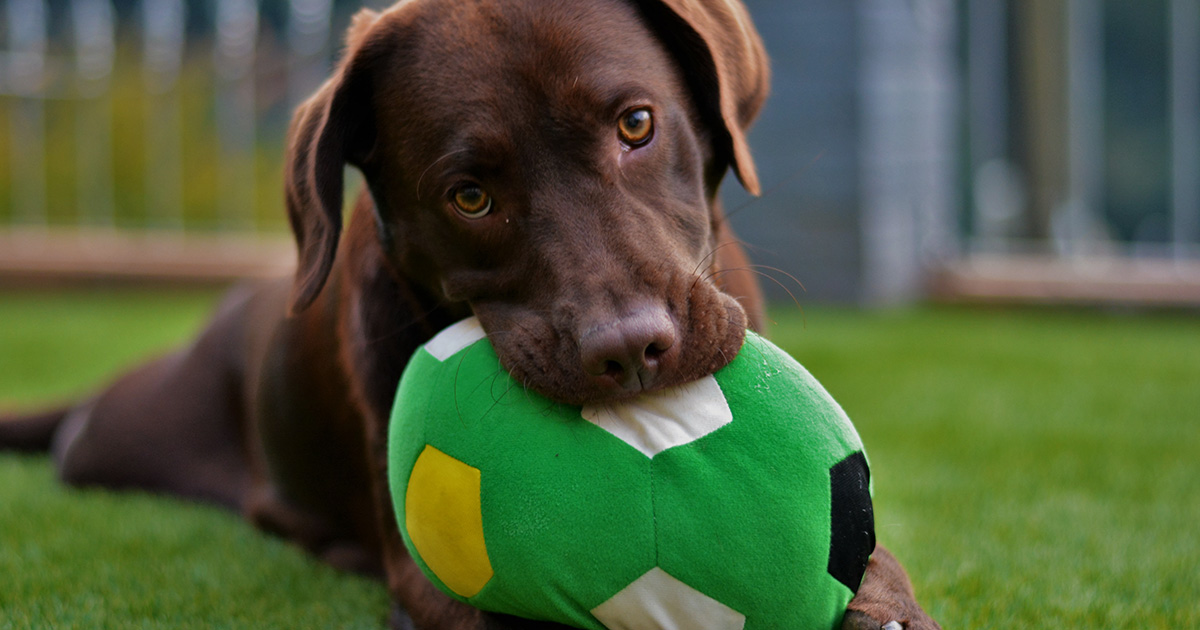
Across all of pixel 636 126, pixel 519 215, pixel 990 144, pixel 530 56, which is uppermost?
pixel 530 56

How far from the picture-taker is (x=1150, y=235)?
8406 millimetres

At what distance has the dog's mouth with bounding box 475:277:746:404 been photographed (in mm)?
1654

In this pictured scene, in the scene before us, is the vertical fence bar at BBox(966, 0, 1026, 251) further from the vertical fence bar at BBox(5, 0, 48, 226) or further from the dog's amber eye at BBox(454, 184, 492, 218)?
the vertical fence bar at BBox(5, 0, 48, 226)

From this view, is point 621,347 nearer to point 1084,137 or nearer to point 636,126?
point 636,126

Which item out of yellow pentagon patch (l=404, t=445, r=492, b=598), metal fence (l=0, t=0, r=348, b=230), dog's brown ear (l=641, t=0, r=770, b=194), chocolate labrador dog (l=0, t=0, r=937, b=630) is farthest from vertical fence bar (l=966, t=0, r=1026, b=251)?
yellow pentagon patch (l=404, t=445, r=492, b=598)

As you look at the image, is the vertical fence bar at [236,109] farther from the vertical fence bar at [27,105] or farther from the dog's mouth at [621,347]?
the dog's mouth at [621,347]

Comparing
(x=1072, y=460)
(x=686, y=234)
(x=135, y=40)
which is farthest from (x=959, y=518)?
(x=135, y=40)

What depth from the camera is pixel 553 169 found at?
76.6 inches

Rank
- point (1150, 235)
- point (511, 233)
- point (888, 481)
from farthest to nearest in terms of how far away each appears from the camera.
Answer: point (1150, 235) → point (888, 481) → point (511, 233)

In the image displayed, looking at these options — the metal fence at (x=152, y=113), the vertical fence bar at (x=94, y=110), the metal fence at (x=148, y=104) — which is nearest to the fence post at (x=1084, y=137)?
the metal fence at (x=152, y=113)

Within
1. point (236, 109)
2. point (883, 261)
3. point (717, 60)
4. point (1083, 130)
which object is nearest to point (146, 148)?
point (236, 109)

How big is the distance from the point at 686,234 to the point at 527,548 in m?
0.70

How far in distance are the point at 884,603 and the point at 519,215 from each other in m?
0.91

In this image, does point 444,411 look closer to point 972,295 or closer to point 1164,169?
point 972,295
